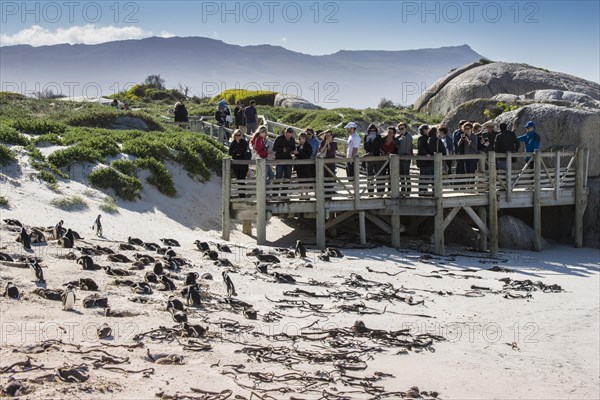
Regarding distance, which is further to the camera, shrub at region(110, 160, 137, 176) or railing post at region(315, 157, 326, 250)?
shrub at region(110, 160, 137, 176)

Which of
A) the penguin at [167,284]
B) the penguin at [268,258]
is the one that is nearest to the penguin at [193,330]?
the penguin at [167,284]

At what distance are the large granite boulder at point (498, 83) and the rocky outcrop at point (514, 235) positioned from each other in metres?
21.7

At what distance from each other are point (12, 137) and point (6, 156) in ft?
6.19

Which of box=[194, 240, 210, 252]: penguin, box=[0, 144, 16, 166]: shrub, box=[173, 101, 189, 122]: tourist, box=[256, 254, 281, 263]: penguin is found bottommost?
box=[256, 254, 281, 263]: penguin

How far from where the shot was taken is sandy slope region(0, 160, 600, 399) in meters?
11.2

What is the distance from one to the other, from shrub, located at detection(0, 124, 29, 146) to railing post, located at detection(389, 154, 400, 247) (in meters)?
10.0

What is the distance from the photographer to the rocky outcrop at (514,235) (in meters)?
23.6

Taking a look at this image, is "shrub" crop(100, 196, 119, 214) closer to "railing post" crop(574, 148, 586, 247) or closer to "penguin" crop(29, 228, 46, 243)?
"penguin" crop(29, 228, 46, 243)

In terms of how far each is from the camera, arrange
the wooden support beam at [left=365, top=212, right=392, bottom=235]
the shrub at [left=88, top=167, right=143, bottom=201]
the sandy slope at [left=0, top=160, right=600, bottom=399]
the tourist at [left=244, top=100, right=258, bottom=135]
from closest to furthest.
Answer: the sandy slope at [left=0, top=160, right=600, bottom=399] < the wooden support beam at [left=365, top=212, right=392, bottom=235] < the shrub at [left=88, top=167, right=143, bottom=201] < the tourist at [left=244, top=100, right=258, bottom=135]

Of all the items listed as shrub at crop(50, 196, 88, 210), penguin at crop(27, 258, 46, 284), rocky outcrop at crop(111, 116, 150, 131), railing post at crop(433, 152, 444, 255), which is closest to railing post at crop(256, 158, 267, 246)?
shrub at crop(50, 196, 88, 210)

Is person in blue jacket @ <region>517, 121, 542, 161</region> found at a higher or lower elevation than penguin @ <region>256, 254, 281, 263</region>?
higher

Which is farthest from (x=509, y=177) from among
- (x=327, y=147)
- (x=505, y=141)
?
(x=327, y=147)

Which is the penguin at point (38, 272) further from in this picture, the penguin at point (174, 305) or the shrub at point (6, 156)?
the shrub at point (6, 156)

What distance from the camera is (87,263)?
50.5 feet
